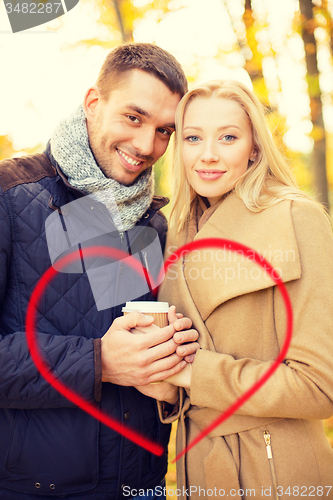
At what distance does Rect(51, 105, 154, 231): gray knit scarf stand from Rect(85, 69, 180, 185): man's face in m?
→ 0.09

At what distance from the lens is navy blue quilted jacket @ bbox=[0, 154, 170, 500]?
1868mm

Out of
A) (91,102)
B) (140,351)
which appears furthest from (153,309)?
(91,102)

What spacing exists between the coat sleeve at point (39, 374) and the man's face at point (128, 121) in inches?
36.6

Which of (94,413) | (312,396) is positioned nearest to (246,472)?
(312,396)

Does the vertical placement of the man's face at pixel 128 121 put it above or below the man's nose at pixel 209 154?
above

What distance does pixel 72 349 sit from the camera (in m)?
1.88

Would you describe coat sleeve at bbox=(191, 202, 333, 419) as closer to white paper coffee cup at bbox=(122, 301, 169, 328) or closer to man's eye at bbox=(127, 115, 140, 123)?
white paper coffee cup at bbox=(122, 301, 169, 328)

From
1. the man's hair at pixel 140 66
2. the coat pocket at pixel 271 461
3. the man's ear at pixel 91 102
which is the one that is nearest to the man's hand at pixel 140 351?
the coat pocket at pixel 271 461

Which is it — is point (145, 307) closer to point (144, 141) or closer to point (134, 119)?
point (144, 141)

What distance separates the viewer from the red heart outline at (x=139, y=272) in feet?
5.94

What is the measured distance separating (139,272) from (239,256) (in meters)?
0.63

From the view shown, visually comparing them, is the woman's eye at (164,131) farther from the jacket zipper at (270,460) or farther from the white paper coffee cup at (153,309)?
the jacket zipper at (270,460)

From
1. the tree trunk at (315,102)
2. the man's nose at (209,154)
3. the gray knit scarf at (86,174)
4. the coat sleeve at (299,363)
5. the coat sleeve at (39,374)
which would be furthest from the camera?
the tree trunk at (315,102)

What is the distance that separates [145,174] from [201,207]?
44 centimetres
